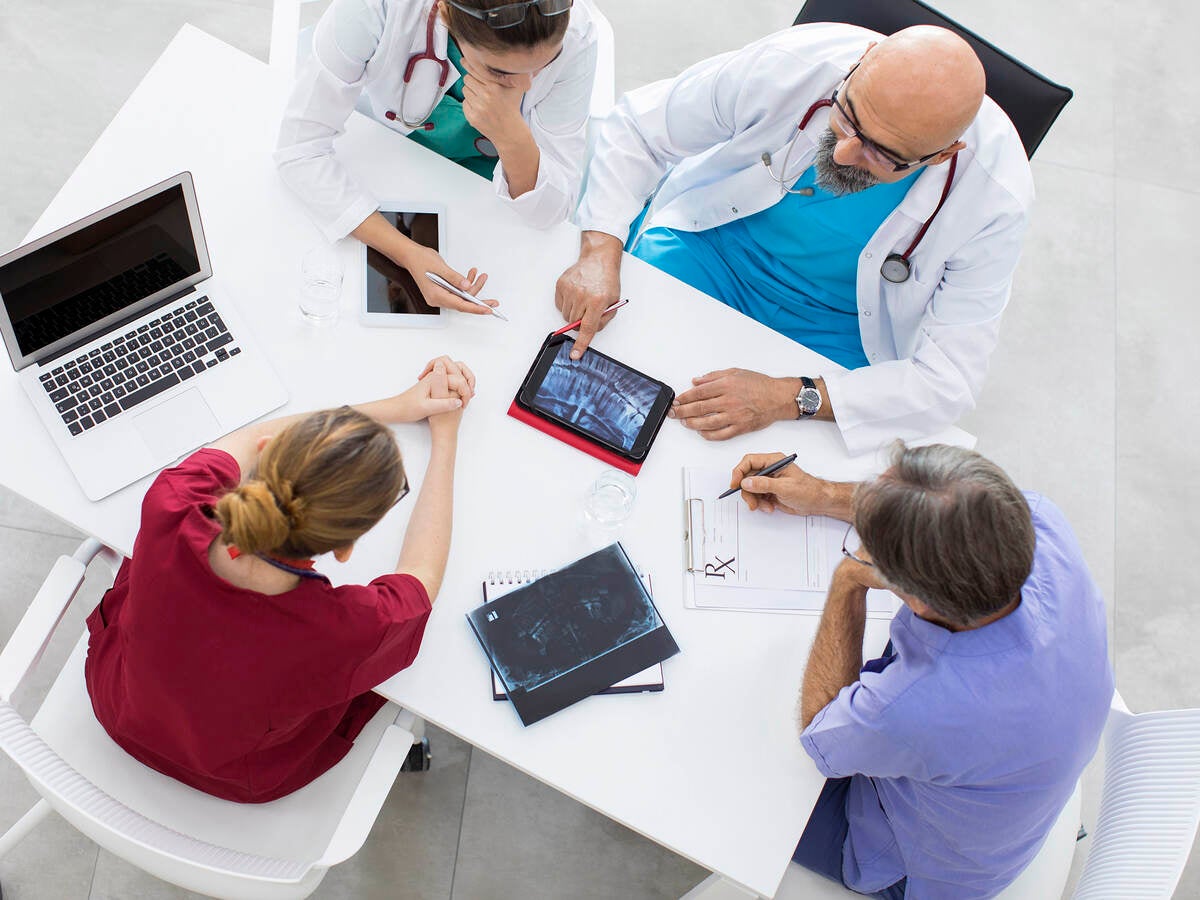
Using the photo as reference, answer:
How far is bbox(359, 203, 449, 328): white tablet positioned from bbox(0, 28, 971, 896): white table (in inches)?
0.9

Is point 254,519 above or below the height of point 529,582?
above

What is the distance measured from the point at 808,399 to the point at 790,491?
21cm

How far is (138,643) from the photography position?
1.42 m

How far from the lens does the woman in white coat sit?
1.77m

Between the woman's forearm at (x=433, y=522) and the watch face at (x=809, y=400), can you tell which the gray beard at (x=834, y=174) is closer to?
the watch face at (x=809, y=400)

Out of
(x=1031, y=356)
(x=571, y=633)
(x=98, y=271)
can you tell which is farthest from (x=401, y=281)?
(x=1031, y=356)

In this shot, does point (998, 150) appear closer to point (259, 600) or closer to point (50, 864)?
point (259, 600)

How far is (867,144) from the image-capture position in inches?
70.5

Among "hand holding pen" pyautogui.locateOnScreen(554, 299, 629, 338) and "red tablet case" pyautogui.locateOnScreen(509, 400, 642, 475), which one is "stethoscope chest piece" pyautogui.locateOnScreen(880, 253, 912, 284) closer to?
"hand holding pen" pyautogui.locateOnScreen(554, 299, 629, 338)

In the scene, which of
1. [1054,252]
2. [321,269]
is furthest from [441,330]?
[1054,252]

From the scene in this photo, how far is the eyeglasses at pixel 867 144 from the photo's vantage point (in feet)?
5.86

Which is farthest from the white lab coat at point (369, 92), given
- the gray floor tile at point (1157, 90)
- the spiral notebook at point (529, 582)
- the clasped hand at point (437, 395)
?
the gray floor tile at point (1157, 90)

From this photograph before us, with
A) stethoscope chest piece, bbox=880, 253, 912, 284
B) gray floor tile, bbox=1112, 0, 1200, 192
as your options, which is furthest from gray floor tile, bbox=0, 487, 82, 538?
gray floor tile, bbox=1112, 0, 1200, 192

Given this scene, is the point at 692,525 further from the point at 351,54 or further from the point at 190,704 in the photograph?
the point at 351,54
